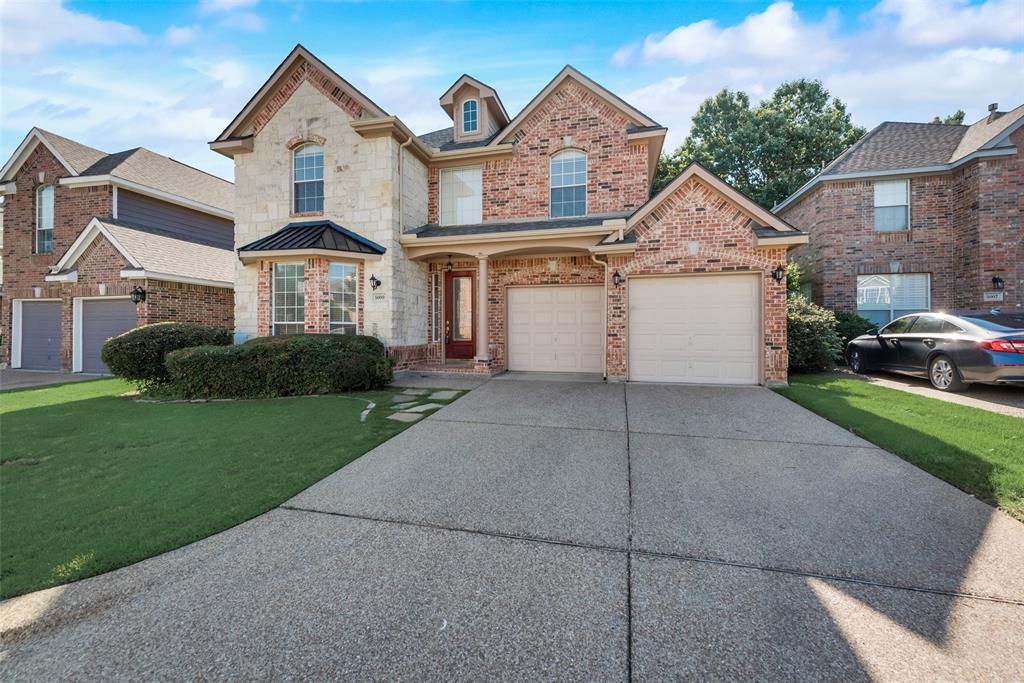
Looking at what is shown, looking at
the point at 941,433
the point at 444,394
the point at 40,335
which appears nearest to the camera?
the point at 941,433

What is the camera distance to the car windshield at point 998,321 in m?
7.17

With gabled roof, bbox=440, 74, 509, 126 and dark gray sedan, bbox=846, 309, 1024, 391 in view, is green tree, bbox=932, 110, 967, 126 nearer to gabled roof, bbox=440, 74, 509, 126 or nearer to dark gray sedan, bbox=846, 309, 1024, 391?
dark gray sedan, bbox=846, 309, 1024, 391

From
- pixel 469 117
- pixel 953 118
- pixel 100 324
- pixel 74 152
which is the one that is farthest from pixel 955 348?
pixel 953 118

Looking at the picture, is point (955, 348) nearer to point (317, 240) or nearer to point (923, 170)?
point (923, 170)

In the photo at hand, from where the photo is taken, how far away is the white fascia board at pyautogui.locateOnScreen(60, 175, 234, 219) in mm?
13719

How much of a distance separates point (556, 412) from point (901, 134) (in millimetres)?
16659

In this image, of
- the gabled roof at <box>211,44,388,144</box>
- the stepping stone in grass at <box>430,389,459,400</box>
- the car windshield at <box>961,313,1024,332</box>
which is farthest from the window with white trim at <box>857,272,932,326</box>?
the gabled roof at <box>211,44,388,144</box>

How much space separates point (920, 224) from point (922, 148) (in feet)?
8.82

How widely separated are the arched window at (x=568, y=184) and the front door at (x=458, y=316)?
3308 mm

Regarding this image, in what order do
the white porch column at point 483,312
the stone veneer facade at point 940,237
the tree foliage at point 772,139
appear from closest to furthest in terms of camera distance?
the white porch column at point 483,312, the stone veneer facade at point 940,237, the tree foliage at point 772,139

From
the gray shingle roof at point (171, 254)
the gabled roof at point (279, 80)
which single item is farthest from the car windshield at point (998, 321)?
the gray shingle roof at point (171, 254)

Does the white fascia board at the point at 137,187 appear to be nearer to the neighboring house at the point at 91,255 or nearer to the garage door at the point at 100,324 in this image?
the neighboring house at the point at 91,255

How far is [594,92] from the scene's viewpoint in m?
11.2

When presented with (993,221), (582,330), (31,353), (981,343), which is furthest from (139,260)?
(993,221)
